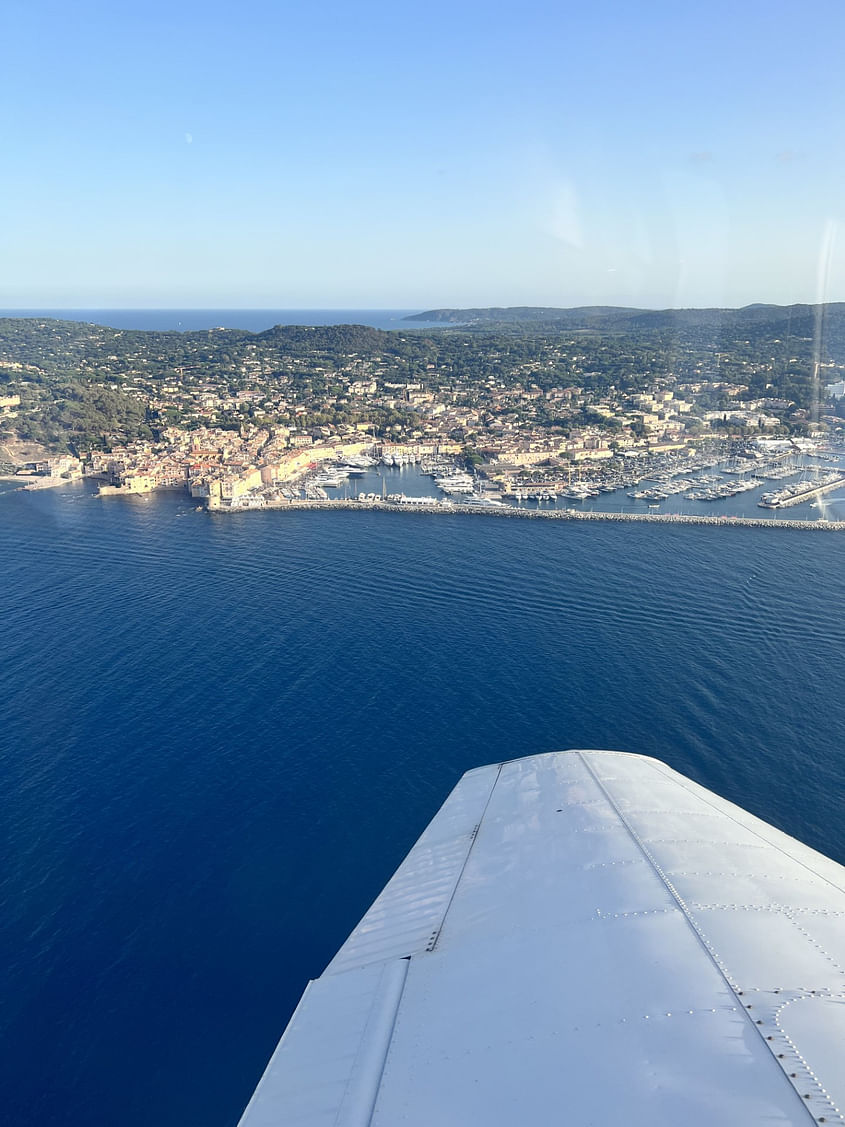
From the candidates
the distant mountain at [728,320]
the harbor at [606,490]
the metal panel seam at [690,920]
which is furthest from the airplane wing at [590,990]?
the distant mountain at [728,320]

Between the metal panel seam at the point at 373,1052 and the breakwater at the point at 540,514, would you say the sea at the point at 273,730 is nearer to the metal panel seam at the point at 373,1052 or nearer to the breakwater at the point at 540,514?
the breakwater at the point at 540,514

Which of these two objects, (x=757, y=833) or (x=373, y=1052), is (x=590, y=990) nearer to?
(x=373, y=1052)

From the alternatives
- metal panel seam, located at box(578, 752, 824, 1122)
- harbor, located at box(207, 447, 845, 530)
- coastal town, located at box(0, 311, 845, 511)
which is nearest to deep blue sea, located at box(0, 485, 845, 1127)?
metal panel seam, located at box(578, 752, 824, 1122)

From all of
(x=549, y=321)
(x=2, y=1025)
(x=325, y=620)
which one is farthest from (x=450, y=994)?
(x=549, y=321)

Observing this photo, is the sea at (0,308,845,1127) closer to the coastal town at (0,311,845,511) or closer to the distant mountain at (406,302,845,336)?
the coastal town at (0,311,845,511)

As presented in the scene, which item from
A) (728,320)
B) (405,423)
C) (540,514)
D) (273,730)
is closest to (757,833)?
(273,730)

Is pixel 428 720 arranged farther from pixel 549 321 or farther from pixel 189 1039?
pixel 549 321
